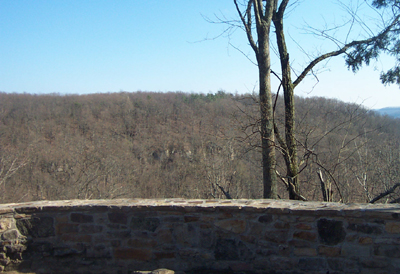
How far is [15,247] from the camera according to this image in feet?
10.9

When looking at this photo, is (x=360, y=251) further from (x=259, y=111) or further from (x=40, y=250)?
(x=259, y=111)

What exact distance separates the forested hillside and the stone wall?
2.46m

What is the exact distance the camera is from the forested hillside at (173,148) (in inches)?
275

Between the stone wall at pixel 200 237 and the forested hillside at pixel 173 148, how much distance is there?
2459 millimetres

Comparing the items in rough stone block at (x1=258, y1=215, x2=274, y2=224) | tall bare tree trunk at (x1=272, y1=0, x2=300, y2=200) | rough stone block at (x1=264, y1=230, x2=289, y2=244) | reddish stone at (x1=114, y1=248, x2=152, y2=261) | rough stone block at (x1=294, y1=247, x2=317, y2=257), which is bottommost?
reddish stone at (x1=114, y1=248, x2=152, y2=261)

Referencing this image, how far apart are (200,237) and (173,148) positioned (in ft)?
93.4

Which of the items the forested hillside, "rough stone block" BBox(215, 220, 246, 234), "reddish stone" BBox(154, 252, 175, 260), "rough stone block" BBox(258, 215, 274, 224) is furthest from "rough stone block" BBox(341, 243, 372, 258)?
the forested hillside

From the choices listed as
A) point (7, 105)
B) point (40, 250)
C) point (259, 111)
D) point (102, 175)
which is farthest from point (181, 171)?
point (7, 105)

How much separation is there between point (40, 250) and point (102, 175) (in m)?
16.9

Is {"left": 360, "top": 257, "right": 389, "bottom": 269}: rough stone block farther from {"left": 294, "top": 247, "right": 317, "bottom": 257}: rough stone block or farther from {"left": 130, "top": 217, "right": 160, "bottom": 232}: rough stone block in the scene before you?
{"left": 130, "top": 217, "right": 160, "bottom": 232}: rough stone block

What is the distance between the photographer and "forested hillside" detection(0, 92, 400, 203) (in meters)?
6.98

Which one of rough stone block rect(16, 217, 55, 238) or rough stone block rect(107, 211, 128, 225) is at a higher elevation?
rough stone block rect(107, 211, 128, 225)

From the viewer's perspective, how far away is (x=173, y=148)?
31.5 metres

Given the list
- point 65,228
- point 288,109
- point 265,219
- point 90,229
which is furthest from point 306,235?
point 288,109
